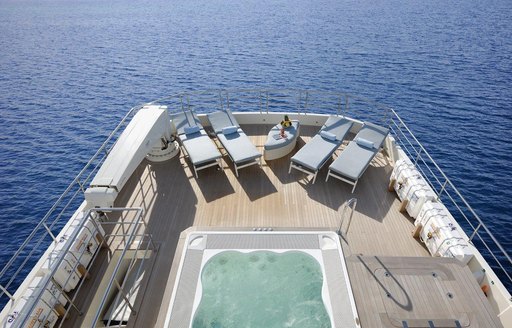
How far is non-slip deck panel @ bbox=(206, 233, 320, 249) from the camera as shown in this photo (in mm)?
6039

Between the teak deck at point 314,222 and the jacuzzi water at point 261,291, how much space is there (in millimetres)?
716

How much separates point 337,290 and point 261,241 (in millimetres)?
1803

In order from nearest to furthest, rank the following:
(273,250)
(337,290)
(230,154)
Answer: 1. (337,290)
2. (273,250)
3. (230,154)

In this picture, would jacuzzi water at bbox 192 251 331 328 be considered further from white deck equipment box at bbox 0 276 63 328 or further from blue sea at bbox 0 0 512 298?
blue sea at bbox 0 0 512 298

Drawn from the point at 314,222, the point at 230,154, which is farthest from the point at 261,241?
the point at 230,154

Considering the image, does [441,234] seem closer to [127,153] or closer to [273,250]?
[273,250]

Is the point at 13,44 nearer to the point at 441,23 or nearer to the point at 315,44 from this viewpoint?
the point at 315,44

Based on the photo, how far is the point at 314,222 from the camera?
7.23 m

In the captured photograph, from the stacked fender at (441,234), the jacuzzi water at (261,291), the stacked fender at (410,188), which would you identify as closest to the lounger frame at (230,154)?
the jacuzzi water at (261,291)

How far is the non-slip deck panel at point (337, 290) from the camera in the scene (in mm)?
4773

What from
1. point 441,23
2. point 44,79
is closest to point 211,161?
point 44,79

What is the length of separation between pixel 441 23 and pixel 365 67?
30929mm

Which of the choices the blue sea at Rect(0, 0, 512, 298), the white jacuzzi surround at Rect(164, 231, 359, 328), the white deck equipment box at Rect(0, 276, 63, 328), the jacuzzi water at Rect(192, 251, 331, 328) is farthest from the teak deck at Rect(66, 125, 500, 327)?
the blue sea at Rect(0, 0, 512, 298)

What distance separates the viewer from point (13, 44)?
4166 cm
